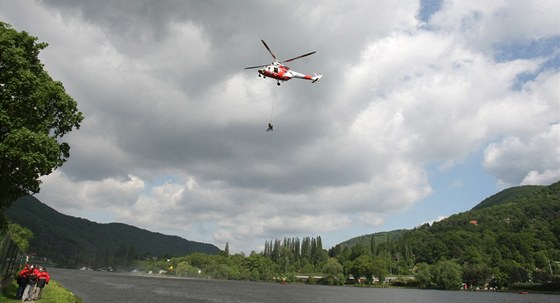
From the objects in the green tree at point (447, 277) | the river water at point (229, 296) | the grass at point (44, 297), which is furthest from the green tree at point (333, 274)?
the grass at point (44, 297)

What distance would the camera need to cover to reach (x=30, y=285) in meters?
29.0

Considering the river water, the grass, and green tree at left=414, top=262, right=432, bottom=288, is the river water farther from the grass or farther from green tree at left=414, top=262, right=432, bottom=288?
green tree at left=414, top=262, right=432, bottom=288

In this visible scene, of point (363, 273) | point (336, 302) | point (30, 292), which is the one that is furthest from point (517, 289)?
point (30, 292)

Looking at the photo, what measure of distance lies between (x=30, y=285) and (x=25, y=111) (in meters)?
13.1

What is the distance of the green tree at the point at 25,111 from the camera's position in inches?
1041

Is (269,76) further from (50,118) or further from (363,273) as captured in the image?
(363,273)

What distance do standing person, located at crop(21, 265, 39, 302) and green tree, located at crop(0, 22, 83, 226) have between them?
7220mm

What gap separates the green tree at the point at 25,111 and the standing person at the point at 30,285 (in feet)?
23.7

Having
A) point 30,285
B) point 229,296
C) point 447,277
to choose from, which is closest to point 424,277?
point 447,277

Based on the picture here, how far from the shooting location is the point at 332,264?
185750 mm

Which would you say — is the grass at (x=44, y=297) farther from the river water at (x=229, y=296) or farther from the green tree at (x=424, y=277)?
the green tree at (x=424, y=277)

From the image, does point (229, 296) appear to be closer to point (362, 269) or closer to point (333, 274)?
point (362, 269)

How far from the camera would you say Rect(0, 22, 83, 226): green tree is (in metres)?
26.4

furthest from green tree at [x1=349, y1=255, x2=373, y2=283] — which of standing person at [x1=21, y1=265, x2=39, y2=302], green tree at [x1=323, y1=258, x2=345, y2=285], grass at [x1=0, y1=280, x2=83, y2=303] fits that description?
standing person at [x1=21, y1=265, x2=39, y2=302]
